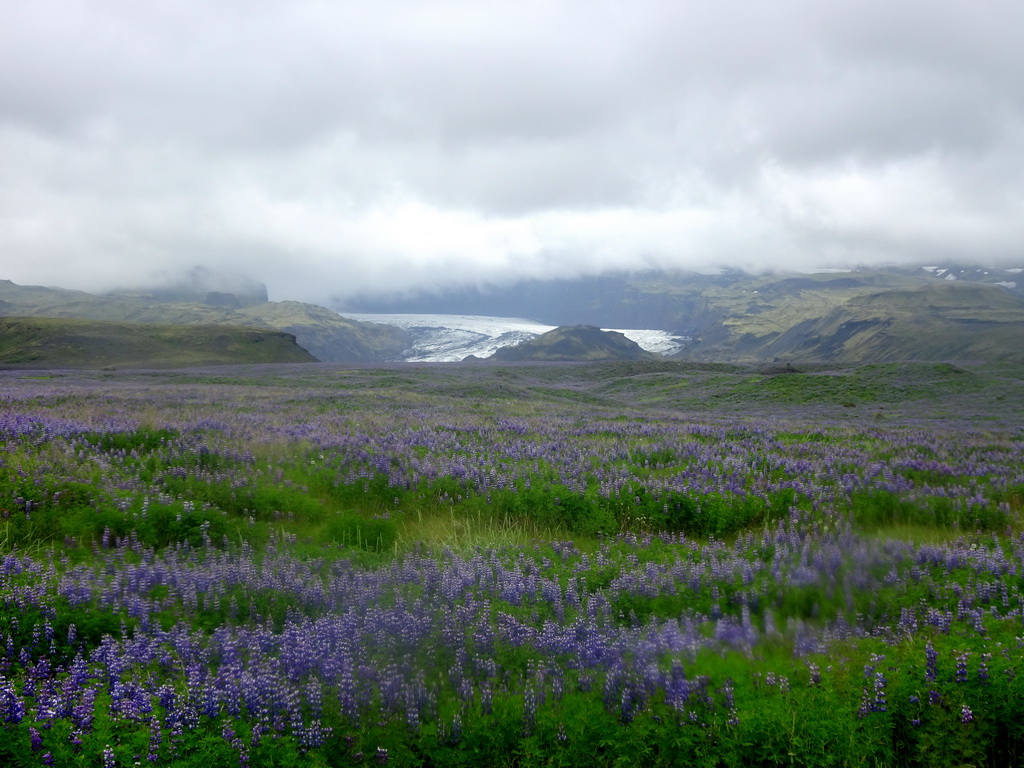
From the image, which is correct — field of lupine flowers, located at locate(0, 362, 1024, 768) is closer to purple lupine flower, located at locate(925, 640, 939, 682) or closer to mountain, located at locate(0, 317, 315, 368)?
purple lupine flower, located at locate(925, 640, 939, 682)

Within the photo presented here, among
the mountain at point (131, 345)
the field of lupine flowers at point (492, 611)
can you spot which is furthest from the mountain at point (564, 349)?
the field of lupine flowers at point (492, 611)

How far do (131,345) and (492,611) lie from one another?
443 feet

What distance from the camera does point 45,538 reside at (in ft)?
22.1

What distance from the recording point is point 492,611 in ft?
17.0

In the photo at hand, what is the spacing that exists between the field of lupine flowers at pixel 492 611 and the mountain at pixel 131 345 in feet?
349

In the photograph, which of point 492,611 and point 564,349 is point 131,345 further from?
point 492,611

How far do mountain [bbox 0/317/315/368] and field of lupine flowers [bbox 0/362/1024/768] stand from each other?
106343mm

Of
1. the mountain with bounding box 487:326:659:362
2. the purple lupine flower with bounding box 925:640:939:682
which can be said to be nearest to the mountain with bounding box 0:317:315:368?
the mountain with bounding box 487:326:659:362

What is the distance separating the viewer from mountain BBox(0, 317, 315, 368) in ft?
351

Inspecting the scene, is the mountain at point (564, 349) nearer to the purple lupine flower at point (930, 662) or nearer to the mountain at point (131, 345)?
the mountain at point (131, 345)

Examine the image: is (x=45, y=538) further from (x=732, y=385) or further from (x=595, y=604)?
(x=732, y=385)

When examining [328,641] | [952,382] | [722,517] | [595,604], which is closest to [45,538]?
[328,641]

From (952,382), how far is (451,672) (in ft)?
179

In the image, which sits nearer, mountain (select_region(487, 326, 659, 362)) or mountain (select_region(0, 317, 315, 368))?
mountain (select_region(0, 317, 315, 368))
